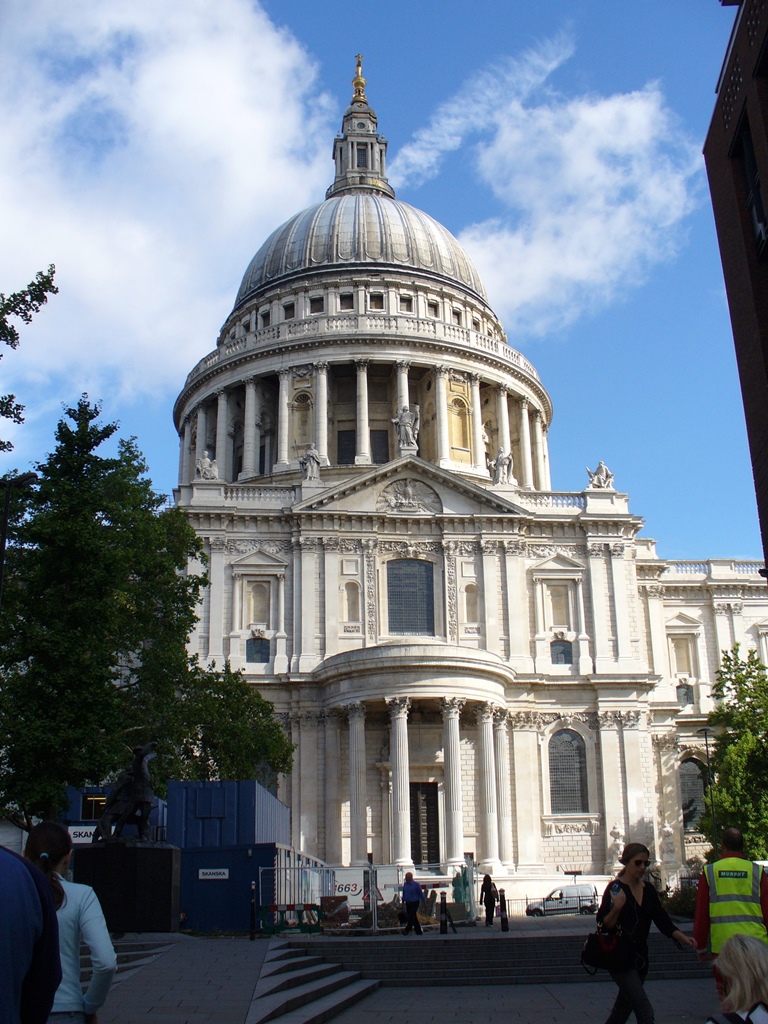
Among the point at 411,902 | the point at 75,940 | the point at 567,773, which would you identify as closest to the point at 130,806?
the point at 411,902

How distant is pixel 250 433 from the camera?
2704 inches

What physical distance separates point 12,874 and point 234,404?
68.3m

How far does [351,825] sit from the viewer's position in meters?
46.3

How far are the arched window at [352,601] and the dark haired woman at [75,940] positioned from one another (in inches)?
1761

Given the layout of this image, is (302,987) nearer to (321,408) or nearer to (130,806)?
(130,806)

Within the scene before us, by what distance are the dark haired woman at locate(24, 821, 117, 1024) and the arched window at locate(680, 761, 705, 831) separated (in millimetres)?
56348

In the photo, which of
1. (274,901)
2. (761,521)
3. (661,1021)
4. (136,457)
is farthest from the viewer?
(136,457)

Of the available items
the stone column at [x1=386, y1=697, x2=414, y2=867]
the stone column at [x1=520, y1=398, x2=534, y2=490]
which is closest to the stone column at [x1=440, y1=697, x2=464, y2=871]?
the stone column at [x1=386, y1=697, x2=414, y2=867]

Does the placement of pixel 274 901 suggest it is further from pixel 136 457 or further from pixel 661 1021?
pixel 136 457

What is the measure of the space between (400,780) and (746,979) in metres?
40.8

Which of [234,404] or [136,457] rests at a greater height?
[234,404]

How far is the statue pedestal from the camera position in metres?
23.6

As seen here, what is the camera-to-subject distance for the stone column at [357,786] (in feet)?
151

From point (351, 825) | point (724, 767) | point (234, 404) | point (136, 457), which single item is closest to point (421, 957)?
point (351, 825)
